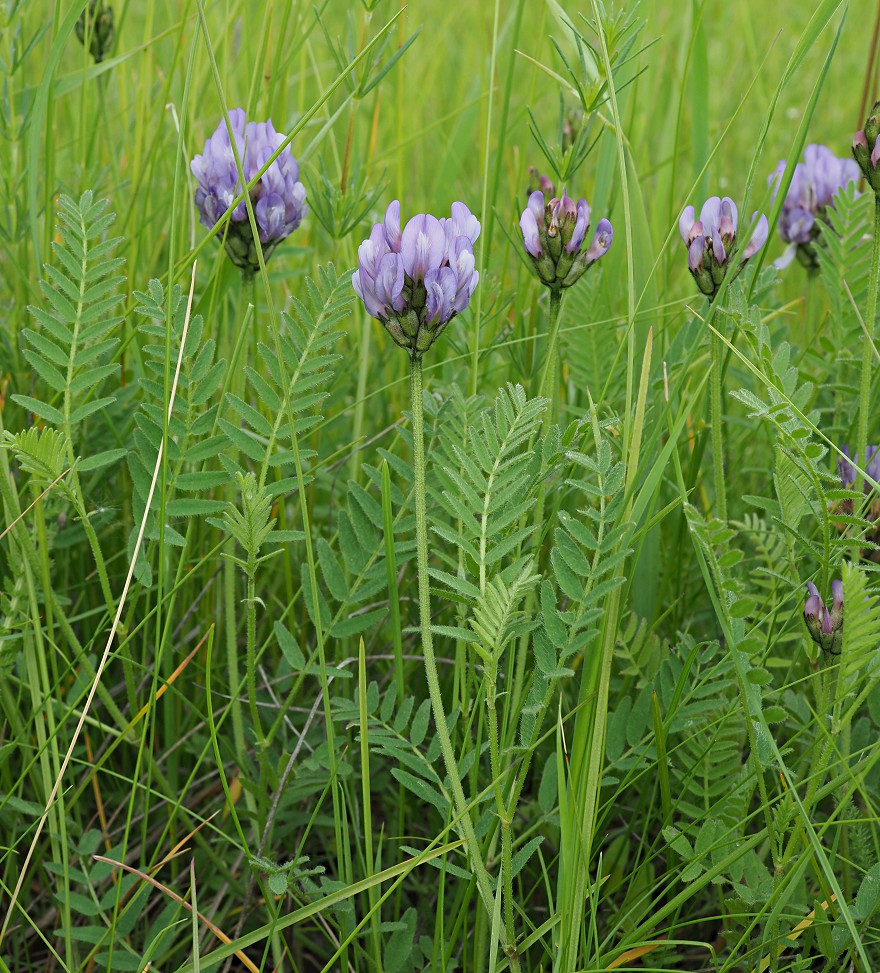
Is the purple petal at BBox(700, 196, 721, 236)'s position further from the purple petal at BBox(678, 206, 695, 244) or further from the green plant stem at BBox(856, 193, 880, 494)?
the green plant stem at BBox(856, 193, 880, 494)

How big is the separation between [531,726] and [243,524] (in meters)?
0.33

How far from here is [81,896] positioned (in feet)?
3.65

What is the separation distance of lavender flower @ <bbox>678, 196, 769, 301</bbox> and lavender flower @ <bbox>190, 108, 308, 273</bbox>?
438 millimetres

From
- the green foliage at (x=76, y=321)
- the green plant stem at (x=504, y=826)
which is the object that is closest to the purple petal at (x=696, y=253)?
the green plant stem at (x=504, y=826)

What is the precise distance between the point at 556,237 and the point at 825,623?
442 mm

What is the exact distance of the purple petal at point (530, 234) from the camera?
1.08m

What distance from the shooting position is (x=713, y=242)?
1.14 metres

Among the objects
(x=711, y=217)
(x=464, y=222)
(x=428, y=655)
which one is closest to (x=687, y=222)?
(x=711, y=217)

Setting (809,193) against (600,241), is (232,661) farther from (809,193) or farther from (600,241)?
(809,193)

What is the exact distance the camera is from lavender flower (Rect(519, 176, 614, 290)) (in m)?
1.08

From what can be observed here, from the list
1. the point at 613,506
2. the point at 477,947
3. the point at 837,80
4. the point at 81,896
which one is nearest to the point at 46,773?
the point at 81,896

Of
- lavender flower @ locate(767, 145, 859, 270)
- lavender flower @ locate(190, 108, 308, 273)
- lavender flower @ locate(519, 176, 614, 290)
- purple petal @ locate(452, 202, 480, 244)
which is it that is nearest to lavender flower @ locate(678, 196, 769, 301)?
lavender flower @ locate(519, 176, 614, 290)

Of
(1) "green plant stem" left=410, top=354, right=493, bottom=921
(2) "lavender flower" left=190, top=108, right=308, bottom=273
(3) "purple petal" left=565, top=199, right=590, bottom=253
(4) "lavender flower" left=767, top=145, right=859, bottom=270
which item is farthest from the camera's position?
(4) "lavender flower" left=767, top=145, right=859, bottom=270

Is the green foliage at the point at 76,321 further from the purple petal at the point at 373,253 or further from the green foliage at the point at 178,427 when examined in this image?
the purple petal at the point at 373,253
